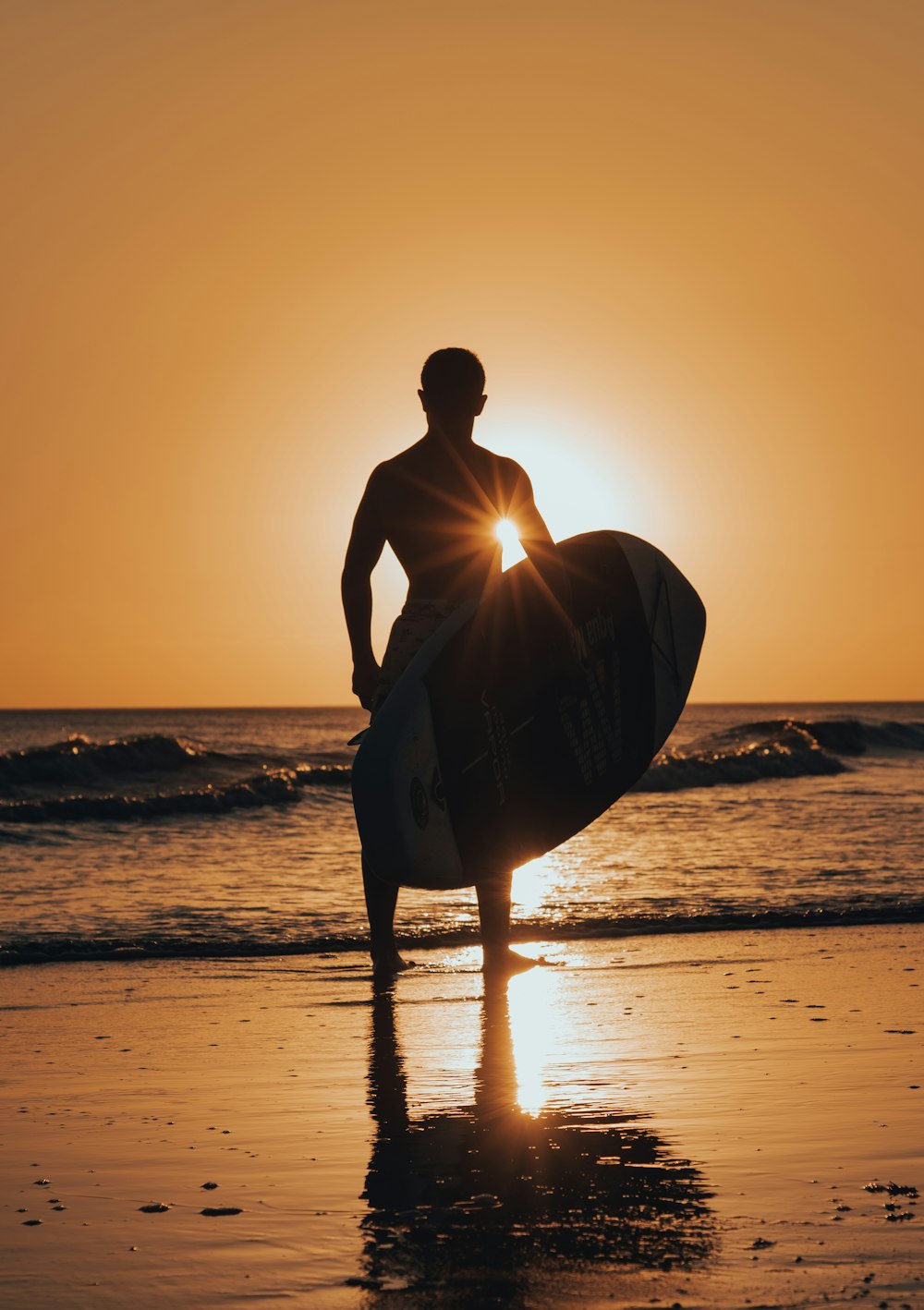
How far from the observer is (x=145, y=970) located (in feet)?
18.0

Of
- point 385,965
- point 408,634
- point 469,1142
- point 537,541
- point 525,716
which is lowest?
point 385,965

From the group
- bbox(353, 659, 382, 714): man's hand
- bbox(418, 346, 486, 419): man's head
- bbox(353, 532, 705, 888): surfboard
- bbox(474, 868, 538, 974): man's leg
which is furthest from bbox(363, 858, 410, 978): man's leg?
bbox(418, 346, 486, 419): man's head

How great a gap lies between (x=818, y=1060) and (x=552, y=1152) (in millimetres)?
1077

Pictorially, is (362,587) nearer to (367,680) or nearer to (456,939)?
(367,680)

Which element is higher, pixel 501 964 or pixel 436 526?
pixel 436 526

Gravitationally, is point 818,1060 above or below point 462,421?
below

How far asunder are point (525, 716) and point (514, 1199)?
244 centimetres

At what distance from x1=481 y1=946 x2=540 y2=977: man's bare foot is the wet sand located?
0.07 m

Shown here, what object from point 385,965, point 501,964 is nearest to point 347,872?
point 385,965

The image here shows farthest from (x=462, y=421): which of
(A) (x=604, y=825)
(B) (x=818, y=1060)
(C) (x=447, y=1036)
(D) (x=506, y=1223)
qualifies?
(A) (x=604, y=825)

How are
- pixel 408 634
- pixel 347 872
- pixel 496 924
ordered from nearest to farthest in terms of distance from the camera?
pixel 408 634 < pixel 496 924 < pixel 347 872

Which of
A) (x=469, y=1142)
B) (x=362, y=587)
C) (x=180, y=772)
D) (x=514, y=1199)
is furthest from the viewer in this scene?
(x=180, y=772)

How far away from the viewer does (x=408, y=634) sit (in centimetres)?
470

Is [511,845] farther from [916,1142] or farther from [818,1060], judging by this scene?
A: [916,1142]
